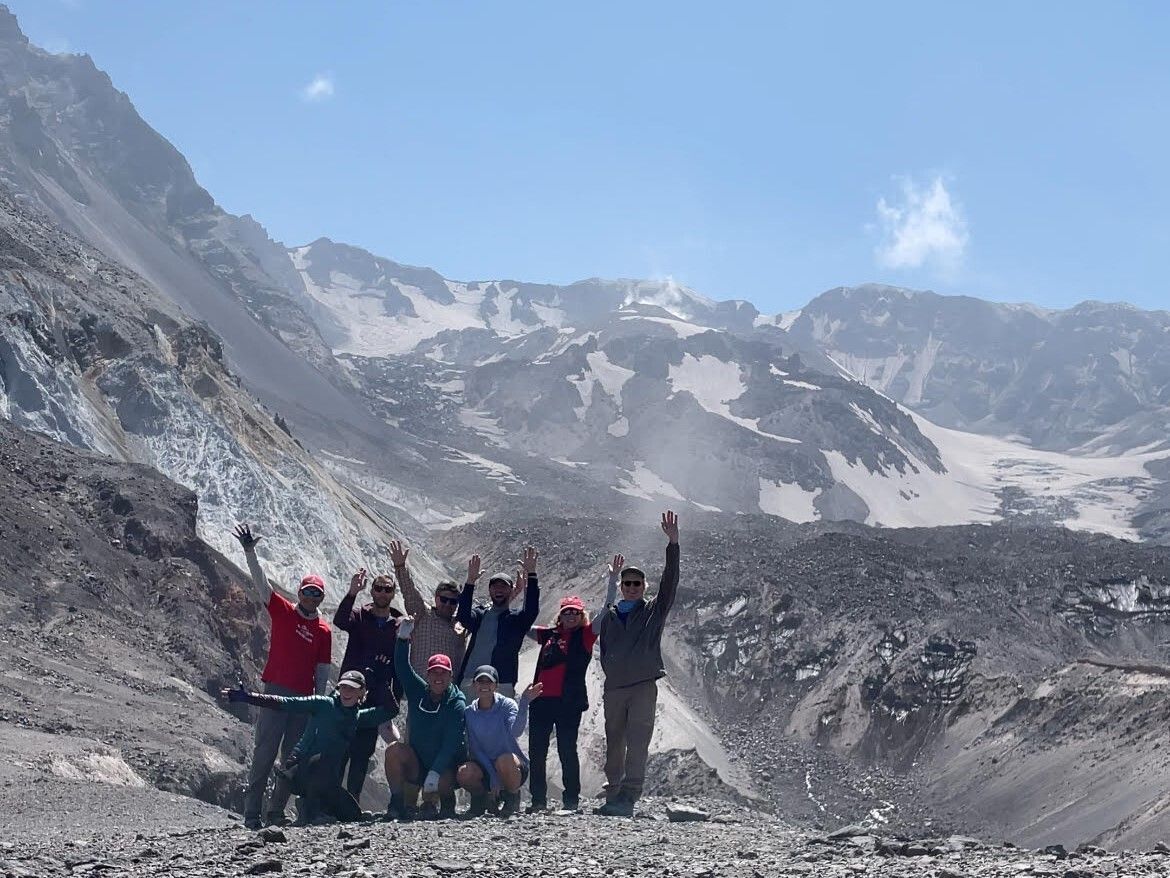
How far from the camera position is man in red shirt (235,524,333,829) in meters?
10.8

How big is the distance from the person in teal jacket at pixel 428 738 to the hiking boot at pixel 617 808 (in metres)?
1.34

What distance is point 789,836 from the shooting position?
34.9ft

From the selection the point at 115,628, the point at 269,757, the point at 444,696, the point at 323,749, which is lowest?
the point at 269,757

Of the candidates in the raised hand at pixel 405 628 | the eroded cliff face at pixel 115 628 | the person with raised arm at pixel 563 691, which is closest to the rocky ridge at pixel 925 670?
the eroded cliff face at pixel 115 628

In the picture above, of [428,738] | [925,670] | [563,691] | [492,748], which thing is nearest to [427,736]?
[428,738]

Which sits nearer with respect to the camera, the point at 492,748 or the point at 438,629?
the point at 492,748

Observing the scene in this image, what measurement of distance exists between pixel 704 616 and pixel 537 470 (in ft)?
264

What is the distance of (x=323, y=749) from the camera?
35.2 ft

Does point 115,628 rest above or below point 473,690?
below

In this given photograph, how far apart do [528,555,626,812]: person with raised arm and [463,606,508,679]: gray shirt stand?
0.41m

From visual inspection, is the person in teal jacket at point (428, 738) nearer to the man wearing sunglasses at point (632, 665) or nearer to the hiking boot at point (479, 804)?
the hiking boot at point (479, 804)

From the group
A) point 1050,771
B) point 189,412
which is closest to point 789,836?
point 1050,771

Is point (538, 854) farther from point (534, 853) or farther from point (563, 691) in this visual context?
point (563, 691)

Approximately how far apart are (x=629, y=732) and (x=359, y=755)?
7.49 feet
